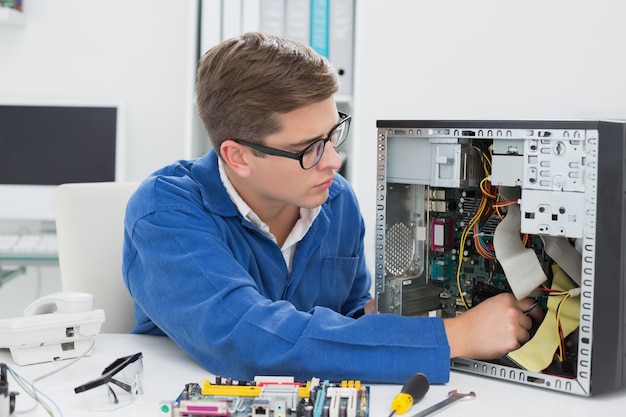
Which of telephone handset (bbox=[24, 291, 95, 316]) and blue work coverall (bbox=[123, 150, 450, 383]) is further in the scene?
telephone handset (bbox=[24, 291, 95, 316])

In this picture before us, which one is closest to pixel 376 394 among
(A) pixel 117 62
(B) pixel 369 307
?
(B) pixel 369 307

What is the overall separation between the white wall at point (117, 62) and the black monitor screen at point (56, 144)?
0.19 meters

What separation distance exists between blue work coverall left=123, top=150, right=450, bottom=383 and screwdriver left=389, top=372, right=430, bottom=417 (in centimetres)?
5

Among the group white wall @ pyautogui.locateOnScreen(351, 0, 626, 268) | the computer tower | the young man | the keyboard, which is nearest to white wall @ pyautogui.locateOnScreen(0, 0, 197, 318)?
the keyboard

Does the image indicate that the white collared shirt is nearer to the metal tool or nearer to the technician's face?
the technician's face

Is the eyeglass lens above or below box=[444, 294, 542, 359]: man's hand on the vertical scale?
above

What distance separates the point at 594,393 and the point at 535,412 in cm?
10

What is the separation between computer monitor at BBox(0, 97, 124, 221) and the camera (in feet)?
8.94

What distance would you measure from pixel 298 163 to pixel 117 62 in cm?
187

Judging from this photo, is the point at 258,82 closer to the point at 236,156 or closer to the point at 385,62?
the point at 236,156

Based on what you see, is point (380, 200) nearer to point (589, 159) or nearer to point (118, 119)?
point (589, 159)

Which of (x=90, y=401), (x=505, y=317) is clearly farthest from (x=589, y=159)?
(x=90, y=401)

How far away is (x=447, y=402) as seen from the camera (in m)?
1.02

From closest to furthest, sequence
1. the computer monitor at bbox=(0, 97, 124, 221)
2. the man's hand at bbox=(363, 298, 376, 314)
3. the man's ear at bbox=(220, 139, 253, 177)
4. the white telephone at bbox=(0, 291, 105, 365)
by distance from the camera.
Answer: the white telephone at bbox=(0, 291, 105, 365)
the man's ear at bbox=(220, 139, 253, 177)
the man's hand at bbox=(363, 298, 376, 314)
the computer monitor at bbox=(0, 97, 124, 221)
